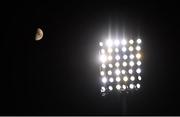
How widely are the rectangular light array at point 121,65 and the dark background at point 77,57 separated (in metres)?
0.13

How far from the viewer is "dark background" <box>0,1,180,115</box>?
21.0ft

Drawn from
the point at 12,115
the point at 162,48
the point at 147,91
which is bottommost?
the point at 12,115

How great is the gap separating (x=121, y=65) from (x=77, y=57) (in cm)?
87

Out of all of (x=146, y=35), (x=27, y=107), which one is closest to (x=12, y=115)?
(x=27, y=107)

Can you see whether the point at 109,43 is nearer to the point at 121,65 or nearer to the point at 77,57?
the point at 121,65

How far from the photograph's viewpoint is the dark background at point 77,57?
639cm

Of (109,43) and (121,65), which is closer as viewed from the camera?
(121,65)

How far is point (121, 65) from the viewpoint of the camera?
635 cm

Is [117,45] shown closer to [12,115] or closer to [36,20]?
[36,20]

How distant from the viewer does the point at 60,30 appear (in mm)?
6781

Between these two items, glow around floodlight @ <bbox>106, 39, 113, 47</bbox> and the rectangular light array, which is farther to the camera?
glow around floodlight @ <bbox>106, 39, 113, 47</bbox>

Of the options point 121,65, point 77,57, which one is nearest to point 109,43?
point 121,65

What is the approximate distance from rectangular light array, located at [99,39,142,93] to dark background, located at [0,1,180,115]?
0.43 feet

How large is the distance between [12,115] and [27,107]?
29 centimetres
